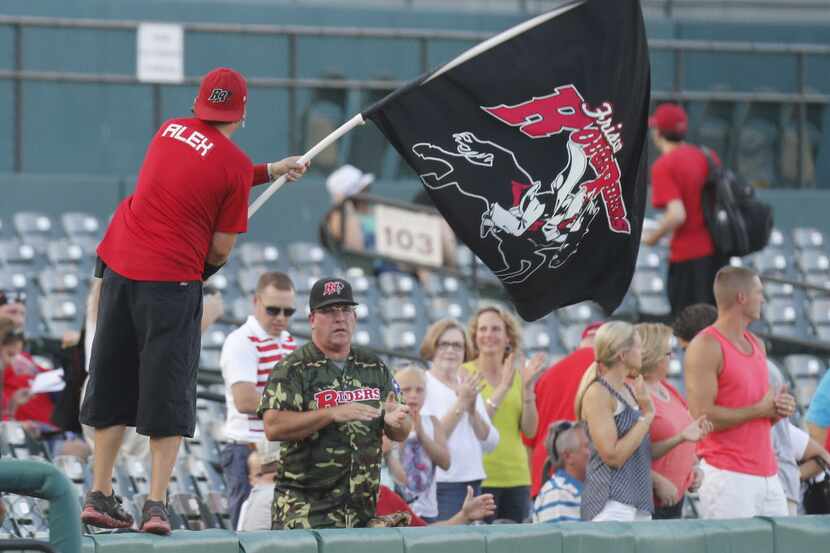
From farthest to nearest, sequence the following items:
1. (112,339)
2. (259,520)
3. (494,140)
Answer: (259,520), (494,140), (112,339)

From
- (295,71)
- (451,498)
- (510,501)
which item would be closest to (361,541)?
(451,498)

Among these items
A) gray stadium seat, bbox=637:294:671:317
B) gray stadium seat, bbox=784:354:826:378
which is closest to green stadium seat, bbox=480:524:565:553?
gray stadium seat, bbox=784:354:826:378

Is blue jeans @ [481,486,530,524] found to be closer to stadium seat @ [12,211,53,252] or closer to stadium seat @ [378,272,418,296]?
stadium seat @ [378,272,418,296]

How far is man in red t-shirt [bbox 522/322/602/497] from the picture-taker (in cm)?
927

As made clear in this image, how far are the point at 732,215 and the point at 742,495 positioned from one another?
11.9 ft

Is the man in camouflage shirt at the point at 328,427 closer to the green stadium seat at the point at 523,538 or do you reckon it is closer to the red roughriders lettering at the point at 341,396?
the red roughriders lettering at the point at 341,396

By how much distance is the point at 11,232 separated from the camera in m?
14.3

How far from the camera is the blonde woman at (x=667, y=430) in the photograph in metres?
8.29

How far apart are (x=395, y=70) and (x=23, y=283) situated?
6.23m

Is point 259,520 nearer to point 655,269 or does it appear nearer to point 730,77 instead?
point 655,269

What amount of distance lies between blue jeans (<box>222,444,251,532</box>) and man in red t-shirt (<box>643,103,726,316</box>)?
159 inches

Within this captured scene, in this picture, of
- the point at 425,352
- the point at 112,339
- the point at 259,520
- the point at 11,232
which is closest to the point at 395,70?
the point at 11,232

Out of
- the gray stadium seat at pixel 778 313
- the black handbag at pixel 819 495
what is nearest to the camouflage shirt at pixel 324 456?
the black handbag at pixel 819 495

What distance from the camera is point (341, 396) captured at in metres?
7.13
